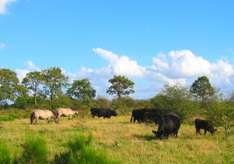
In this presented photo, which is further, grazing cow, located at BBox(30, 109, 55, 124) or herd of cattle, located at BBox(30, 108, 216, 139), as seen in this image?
grazing cow, located at BBox(30, 109, 55, 124)

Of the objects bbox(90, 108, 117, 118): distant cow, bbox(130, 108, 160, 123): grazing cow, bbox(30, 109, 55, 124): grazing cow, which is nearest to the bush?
bbox(130, 108, 160, 123): grazing cow

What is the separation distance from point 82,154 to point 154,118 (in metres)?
30.6

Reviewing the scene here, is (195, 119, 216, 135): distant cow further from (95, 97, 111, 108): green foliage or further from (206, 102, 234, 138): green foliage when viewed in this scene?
(95, 97, 111, 108): green foliage

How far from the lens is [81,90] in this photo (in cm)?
8169

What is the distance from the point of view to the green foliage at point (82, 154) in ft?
28.4

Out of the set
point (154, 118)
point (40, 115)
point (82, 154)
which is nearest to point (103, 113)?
point (40, 115)

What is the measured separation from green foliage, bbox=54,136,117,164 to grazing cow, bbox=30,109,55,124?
29922 millimetres

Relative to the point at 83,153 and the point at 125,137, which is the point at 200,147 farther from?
the point at 83,153

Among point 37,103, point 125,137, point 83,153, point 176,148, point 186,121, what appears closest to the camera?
point 83,153

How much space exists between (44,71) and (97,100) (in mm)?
9513

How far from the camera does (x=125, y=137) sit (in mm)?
26750

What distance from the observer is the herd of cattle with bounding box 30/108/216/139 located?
28.7 metres

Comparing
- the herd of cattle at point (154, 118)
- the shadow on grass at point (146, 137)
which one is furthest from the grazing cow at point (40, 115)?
the shadow on grass at point (146, 137)

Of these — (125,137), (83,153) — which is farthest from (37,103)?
(83,153)
